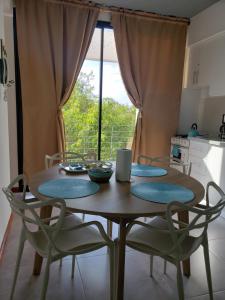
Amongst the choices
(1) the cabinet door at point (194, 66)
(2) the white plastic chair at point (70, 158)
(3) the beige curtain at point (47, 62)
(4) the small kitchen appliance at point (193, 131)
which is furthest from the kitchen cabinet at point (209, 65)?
(2) the white plastic chair at point (70, 158)

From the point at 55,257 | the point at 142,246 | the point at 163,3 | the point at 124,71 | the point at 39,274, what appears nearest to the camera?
the point at 55,257

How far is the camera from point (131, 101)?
344 centimetres

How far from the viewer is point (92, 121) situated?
139 inches

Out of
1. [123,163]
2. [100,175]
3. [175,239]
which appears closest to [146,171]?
[123,163]

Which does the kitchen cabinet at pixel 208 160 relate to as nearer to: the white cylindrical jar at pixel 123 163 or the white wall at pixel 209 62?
the white wall at pixel 209 62

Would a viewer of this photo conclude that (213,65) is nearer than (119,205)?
No

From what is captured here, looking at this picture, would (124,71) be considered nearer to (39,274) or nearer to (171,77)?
(171,77)

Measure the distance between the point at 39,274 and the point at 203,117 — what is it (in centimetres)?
315

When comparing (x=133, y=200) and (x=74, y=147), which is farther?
(x=74, y=147)

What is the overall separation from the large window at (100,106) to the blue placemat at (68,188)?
2.03 meters

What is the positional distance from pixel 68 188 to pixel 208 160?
2.10 meters

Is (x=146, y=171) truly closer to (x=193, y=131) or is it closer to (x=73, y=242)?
(x=73, y=242)

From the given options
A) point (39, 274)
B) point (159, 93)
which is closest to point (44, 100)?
point (159, 93)

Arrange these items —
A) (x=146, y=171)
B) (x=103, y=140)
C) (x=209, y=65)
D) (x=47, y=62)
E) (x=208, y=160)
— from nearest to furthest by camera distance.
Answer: (x=146, y=171), (x=208, y=160), (x=47, y=62), (x=209, y=65), (x=103, y=140)
